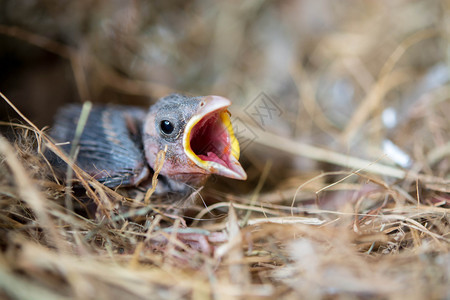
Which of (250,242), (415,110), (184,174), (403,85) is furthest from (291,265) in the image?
(403,85)

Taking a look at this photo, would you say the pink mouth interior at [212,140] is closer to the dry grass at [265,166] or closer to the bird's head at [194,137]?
the bird's head at [194,137]

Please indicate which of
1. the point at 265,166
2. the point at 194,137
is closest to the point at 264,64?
the point at 265,166

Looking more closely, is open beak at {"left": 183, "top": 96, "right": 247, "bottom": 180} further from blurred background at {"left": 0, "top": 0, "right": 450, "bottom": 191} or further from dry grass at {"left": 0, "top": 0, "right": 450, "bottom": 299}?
blurred background at {"left": 0, "top": 0, "right": 450, "bottom": 191}

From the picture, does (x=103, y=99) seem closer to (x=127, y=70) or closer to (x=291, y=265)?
(x=127, y=70)

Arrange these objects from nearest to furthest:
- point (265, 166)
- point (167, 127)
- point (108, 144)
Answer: point (167, 127) < point (108, 144) < point (265, 166)

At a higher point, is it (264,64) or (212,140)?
(264,64)

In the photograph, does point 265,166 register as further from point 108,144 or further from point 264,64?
point 264,64
